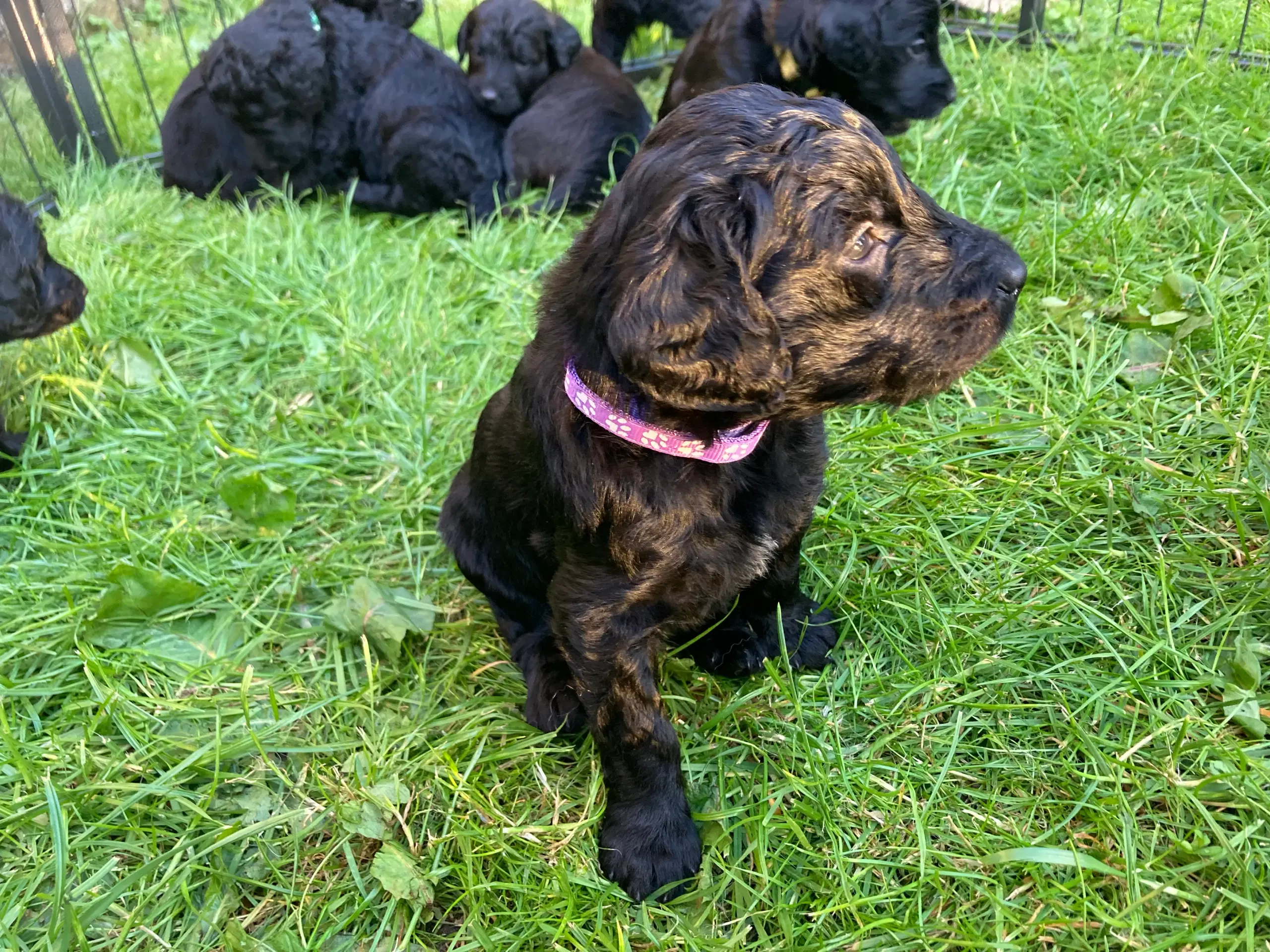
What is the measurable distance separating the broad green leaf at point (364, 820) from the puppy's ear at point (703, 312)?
1459 millimetres

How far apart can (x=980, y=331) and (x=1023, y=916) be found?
131 centimetres

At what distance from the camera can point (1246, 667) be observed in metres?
2.34

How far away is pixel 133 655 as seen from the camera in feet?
9.68

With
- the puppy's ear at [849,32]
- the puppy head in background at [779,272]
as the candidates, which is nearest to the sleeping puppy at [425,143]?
the puppy's ear at [849,32]

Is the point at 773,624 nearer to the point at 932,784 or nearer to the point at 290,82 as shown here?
the point at 932,784

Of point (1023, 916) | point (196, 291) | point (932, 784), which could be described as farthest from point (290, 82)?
point (1023, 916)

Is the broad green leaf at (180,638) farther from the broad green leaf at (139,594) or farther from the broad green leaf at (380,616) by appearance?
the broad green leaf at (380,616)

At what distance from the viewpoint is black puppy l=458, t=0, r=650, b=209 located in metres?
5.15

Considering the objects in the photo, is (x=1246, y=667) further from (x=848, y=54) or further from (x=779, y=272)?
(x=848, y=54)

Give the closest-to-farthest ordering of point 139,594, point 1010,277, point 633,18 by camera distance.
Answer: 1. point 1010,277
2. point 139,594
3. point 633,18

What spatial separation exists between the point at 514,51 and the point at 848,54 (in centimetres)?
244

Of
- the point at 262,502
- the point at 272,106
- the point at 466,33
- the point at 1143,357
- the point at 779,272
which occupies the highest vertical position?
the point at 779,272

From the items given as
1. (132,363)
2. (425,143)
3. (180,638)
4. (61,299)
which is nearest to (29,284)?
(61,299)

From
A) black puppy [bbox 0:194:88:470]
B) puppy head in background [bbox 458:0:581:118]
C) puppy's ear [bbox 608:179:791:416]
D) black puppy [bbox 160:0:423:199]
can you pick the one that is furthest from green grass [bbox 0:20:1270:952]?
puppy head in background [bbox 458:0:581:118]
